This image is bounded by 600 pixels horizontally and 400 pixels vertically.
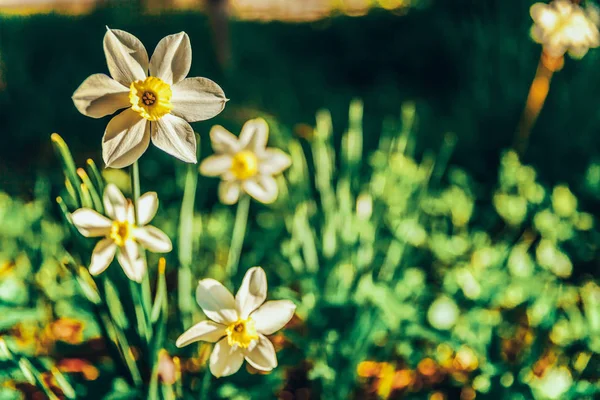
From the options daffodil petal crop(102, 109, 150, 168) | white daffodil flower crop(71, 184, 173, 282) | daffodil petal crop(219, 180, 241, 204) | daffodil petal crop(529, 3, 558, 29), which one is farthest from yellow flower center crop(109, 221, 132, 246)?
daffodil petal crop(529, 3, 558, 29)

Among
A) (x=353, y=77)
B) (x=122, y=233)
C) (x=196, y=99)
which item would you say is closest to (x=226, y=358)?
(x=122, y=233)

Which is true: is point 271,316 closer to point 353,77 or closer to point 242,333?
point 242,333

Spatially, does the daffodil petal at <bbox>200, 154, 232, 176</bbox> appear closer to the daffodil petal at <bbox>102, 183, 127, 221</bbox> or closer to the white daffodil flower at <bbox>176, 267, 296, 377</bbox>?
the daffodil petal at <bbox>102, 183, 127, 221</bbox>

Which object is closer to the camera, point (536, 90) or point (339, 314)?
point (339, 314)

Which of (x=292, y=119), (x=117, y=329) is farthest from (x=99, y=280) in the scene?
(x=292, y=119)

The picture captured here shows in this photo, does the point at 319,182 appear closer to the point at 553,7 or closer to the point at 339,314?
the point at 339,314

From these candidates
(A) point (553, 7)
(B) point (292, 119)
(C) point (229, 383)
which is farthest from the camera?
(B) point (292, 119)

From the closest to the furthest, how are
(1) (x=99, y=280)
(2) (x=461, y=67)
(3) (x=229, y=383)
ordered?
(1) (x=99, y=280) → (3) (x=229, y=383) → (2) (x=461, y=67)
